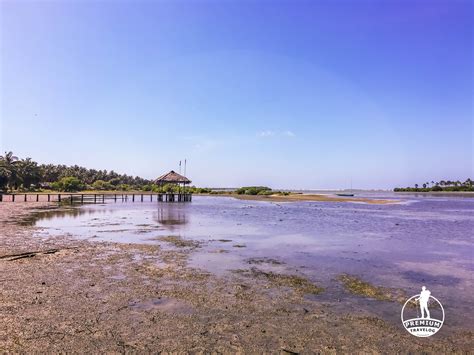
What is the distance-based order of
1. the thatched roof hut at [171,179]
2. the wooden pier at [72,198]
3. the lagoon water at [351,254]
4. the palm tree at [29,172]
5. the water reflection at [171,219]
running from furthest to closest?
the palm tree at [29,172] → the thatched roof hut at [171,179] → the wooden pier at [72,198] → the water reflection at [171,219] → the lagoon water at [351,254]

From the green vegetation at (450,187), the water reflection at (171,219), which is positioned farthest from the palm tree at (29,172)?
the green vegetation at (450,187)

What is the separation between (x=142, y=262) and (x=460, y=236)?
1896cm

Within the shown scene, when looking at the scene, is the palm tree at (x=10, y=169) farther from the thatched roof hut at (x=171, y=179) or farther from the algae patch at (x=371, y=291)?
the algae patch at (x=371, y=291)

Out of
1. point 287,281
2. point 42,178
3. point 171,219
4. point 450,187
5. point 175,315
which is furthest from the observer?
point 450,187

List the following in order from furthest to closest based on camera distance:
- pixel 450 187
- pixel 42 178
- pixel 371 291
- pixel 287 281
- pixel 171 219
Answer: pixel 450 187, pixel 42 178, pixel 171 219, pixel 287 281, pixel 371 291

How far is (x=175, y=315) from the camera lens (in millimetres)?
7164

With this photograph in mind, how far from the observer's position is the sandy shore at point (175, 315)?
5840 mm

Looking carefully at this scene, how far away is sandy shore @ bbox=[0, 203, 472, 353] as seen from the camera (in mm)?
5840

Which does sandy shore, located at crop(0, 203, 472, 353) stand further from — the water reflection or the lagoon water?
the water reflection

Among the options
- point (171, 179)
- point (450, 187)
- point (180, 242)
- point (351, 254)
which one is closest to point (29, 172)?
point (171, 179)

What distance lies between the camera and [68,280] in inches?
384

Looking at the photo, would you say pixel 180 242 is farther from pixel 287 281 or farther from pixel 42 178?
pixel 42 178

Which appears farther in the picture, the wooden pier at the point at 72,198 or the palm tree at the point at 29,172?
the palm tree at the point at 29,172

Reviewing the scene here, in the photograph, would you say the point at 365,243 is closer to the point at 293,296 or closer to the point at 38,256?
the point at 293,296
